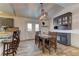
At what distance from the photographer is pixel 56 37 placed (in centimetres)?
213

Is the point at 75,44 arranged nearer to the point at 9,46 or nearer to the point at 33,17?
the point at 33,17

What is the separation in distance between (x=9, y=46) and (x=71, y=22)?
5.41ft

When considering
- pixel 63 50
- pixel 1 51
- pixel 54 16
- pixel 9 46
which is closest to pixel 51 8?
pixel 54 16

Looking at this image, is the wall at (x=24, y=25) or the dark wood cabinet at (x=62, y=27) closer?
the wall at (x=24, y=25)

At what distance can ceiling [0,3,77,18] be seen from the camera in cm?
198

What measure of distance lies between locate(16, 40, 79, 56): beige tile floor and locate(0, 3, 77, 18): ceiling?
23.1 inches

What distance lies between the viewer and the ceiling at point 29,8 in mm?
1983

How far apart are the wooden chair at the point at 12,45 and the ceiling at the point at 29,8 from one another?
427 mm

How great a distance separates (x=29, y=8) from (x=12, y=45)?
82 centimetres

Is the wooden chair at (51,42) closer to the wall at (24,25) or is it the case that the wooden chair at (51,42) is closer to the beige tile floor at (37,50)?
the beige tile floor at (37,50)

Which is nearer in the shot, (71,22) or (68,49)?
(68,49)

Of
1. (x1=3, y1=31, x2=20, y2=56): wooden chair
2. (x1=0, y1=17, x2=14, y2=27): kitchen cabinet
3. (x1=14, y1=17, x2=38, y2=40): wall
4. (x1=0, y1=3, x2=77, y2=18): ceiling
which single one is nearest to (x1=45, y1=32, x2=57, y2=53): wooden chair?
(x1=14, y1=17, x2=38, y2=40): wall

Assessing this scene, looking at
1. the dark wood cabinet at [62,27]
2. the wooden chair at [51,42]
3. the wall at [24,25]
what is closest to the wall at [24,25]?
the wall at [24,25]

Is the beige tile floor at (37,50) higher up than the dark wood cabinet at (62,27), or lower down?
lower down
